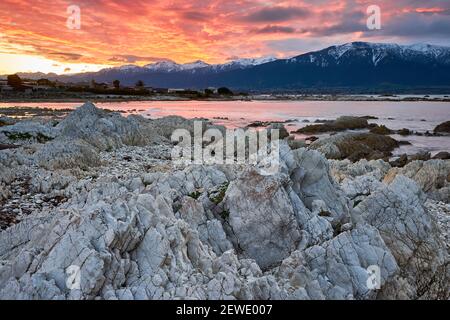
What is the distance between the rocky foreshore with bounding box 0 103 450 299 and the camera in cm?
931

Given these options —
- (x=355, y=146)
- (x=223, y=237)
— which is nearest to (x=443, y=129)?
(x=355, y=146)

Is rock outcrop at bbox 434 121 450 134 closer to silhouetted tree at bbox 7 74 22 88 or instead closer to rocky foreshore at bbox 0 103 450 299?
rocky foreshore at bbox 0 103 450 299

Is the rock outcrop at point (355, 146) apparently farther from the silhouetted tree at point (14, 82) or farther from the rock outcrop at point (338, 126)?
the silhouetted tree at point (14, 82)

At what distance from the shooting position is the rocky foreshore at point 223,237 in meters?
9.31

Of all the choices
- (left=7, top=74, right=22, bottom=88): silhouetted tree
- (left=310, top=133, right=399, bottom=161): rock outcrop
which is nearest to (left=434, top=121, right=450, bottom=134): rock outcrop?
(left=310, top=133, right=399, bottom=161): rock outcrop

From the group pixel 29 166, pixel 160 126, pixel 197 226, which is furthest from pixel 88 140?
pixel 197 226

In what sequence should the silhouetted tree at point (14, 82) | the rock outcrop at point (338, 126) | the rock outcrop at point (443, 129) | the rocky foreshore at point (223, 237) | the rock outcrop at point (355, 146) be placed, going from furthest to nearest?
the silhouetted tree at point (14, 82) → the rock outcrop at point (338, 126) → the rock outcrop at point (443, 129) → the rock outcrop at point (355, 146) → the rocky foreshore at point (223, 237)

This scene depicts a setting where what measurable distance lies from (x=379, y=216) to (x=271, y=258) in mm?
5300

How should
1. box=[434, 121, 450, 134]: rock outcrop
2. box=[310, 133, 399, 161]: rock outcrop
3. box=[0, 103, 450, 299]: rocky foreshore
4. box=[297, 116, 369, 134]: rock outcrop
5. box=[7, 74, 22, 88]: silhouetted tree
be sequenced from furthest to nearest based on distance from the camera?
box=[7, 74, 22, 88]: silhouetted tree
box=[297, 116, 369, 134]: rock outcrop
box=[434, 121, 450, 134]: rock outcrop
box=[310, 133, 399, 161]: rock outcrop
box=[0, 103, 450, 299]: rocky foreshore

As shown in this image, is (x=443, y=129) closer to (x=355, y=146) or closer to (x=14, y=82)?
(x=355, y=146)

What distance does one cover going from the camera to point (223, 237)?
487 inches

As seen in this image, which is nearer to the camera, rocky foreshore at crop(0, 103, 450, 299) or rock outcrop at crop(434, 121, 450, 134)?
rocky foreshore at crop(0, 103, 450, 299)

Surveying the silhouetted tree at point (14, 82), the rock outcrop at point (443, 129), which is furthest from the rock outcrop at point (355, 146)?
the silhouetted tree at point (14, 82)
